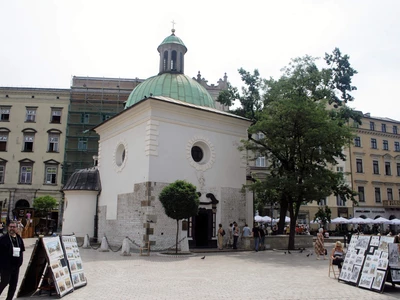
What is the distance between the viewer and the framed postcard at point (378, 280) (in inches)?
389

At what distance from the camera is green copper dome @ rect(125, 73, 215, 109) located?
24.5m

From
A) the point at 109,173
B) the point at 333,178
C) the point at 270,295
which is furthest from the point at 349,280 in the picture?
the point at 109,173

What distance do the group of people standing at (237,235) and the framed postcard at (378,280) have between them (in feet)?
38.1

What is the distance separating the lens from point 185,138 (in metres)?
22.2

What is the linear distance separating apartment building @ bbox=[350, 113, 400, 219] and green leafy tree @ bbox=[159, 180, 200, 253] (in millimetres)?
34943

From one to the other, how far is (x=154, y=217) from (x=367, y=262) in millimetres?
11843

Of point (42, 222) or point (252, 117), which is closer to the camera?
point (252, 117)

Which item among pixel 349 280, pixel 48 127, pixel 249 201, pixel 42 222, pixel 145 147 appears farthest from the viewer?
pixel 48 127

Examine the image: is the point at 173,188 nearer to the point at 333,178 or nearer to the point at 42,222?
the point at 333,178

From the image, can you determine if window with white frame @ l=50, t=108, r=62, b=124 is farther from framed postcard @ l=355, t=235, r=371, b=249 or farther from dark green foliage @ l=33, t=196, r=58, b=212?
framed postcard @ l=355, t=235, r=371, b=249

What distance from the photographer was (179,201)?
18047 millimetres

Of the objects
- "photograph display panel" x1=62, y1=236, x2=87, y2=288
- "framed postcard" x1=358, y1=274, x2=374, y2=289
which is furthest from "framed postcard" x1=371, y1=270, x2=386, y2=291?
"photograph display panel" x1=62, y1=236, x2=87, y2=288

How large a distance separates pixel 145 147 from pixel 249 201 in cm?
812

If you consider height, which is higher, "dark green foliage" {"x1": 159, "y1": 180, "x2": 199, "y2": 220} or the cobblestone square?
"dark green foliage" {"x1": 159, "y1": 180, "x2": 199, "y2": 220}
